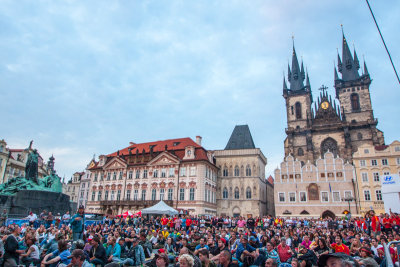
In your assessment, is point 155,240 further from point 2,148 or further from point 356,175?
point 2,148

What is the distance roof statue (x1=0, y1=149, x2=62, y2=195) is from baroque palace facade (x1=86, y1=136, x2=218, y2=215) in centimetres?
2192

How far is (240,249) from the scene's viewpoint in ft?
27.1

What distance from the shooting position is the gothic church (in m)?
50.2

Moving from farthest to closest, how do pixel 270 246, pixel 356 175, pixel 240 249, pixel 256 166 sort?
pixel 256 166 → pixel 356 175 → pixel 270 246 → pixel 240 249

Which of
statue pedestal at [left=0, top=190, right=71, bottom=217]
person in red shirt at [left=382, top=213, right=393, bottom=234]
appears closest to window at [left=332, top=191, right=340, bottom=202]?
person in red shirt at [left=382, top=213, right=393, bottom=234]

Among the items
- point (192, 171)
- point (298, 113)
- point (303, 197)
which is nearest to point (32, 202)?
point (192, 171)

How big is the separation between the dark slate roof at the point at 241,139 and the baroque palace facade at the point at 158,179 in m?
5.27

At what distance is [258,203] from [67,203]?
29.8m

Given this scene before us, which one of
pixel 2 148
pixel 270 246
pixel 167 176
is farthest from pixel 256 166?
pixel 2 148

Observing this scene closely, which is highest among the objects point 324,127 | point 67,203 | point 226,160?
point 324,127

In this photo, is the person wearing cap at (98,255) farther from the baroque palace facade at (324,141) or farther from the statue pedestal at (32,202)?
the baroque palace facade at (324,141)

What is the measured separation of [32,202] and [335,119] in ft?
170

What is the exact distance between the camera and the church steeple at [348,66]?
5841 cm

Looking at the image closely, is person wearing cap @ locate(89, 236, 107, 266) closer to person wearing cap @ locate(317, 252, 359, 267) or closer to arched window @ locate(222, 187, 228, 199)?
person wearing cap @ locate(317, 252, 359, 267)
